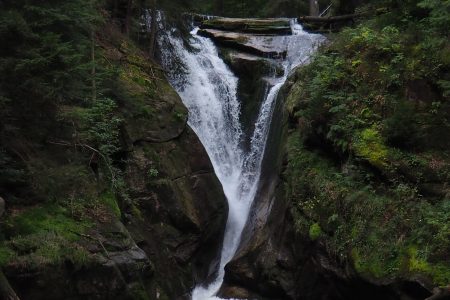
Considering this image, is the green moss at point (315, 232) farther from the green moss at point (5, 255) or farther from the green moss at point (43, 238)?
the green moss at point (5, 255)

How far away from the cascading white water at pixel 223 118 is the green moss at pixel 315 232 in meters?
4.13

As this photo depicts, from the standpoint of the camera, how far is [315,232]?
37.4 feet

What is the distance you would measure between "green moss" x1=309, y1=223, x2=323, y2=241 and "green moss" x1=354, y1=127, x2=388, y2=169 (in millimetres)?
2115

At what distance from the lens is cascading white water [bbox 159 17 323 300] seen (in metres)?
16.4

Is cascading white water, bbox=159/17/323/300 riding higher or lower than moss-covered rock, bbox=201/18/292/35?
lower

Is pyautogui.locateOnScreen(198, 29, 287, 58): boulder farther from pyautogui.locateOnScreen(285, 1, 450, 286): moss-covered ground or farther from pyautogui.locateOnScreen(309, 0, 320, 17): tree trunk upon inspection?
pyautogui.locateOnScreen(285, 1, 450, 286): moss-covered ground

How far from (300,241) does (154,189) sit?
15.0 ft

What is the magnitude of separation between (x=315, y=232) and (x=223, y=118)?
347 inches

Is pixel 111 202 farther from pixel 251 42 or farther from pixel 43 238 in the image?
pixel 251 42

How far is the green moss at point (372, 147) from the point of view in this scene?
10.5 metres

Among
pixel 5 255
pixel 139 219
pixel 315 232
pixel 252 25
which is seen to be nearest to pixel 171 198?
pixel 139 219

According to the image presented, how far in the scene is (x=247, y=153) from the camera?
715 inches

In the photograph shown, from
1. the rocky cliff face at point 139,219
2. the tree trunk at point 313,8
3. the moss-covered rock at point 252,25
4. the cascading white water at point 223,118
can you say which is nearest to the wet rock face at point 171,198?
the rocky cliff face at point 139,219

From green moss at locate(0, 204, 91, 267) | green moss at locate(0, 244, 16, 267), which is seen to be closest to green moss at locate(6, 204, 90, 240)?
green moss at locate(0, 204, 91, 267)
